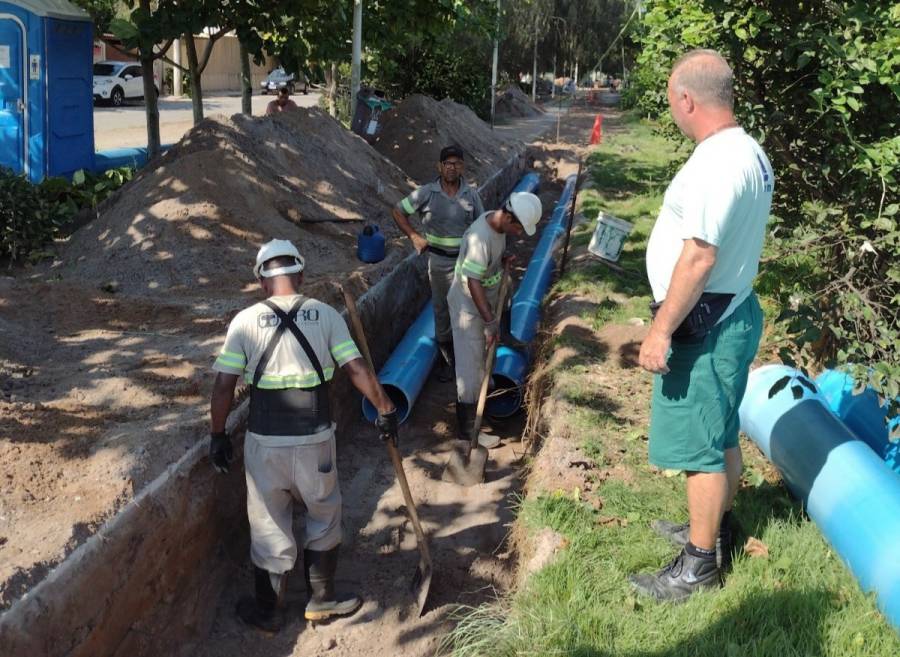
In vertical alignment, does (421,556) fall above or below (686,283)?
below

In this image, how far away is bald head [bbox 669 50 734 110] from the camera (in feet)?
11.3

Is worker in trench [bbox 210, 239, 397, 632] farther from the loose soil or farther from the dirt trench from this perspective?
the loose soil

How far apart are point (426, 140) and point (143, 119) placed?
534 inches

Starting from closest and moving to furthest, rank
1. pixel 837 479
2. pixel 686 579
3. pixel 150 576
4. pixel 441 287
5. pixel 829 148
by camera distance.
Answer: pixel 686 579 → pixel 837 479 → pixel 150 576 → pixel 829 148 → pixel 441 287

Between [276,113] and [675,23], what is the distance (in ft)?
20.7

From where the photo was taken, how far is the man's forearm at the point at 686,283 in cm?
335

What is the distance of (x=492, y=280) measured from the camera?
6480mm

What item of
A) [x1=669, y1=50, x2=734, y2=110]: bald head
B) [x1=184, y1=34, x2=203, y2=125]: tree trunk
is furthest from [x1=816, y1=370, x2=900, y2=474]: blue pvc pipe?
[x1=184, y1=34, x2=203, y2=125]: tree trunk

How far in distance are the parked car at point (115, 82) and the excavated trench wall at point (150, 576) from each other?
1077 inches

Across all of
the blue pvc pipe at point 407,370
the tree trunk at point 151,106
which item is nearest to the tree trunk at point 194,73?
the tree trunk at point 151,106

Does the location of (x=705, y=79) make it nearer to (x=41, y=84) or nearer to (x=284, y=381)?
(x=284, y=381)

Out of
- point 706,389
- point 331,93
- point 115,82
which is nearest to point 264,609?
point 706,389

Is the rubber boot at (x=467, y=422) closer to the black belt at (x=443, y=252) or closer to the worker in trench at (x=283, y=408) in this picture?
the black belt at (x=443, y=252)

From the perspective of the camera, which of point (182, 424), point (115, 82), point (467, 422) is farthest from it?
point (115, 82)
